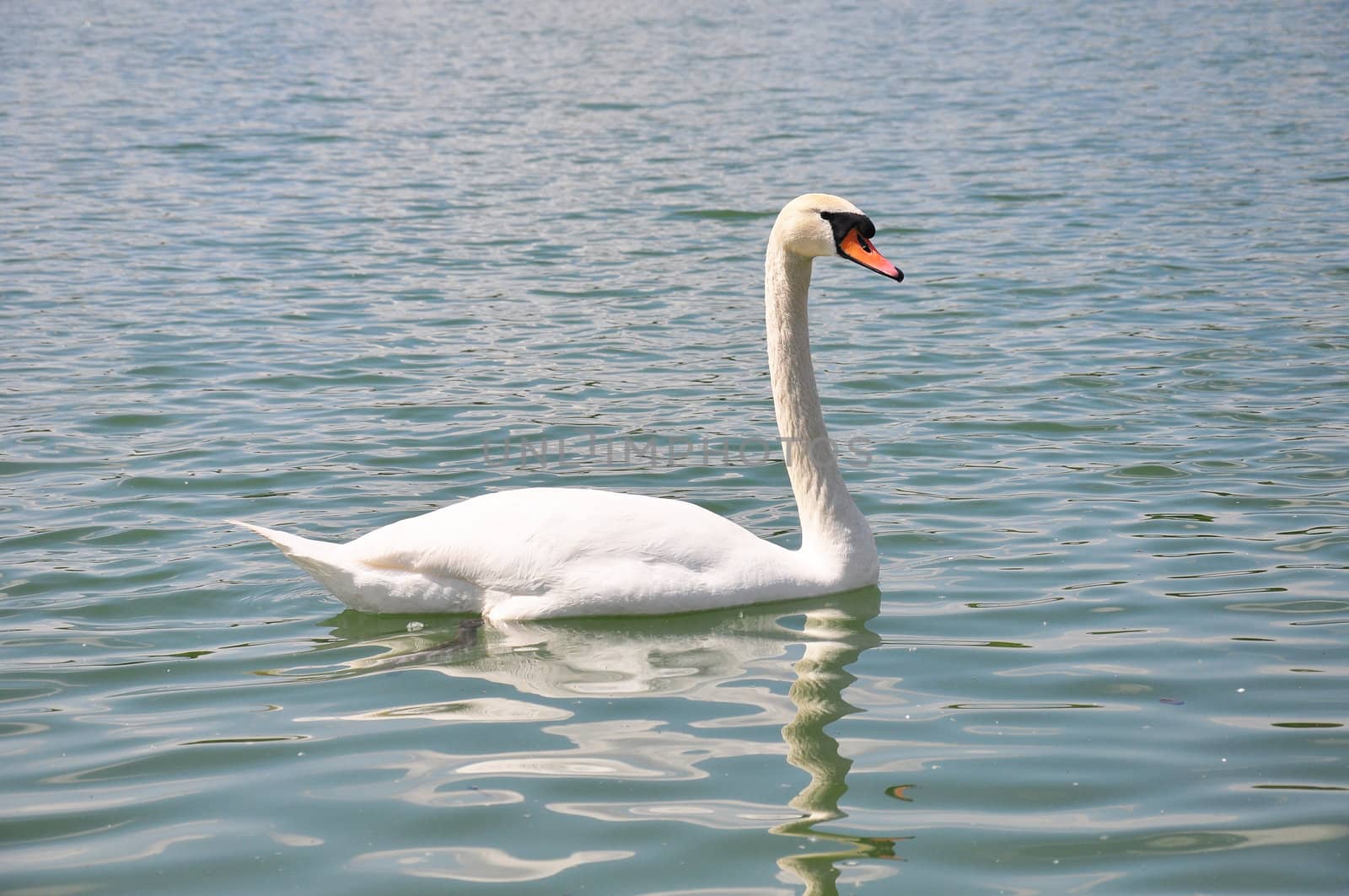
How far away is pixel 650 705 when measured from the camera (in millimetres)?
5332

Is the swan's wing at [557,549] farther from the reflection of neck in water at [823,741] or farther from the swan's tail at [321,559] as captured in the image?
the reflection of neck in water at [823,741]

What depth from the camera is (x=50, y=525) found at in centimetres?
725

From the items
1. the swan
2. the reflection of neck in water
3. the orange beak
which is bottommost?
the reflection of neck in water

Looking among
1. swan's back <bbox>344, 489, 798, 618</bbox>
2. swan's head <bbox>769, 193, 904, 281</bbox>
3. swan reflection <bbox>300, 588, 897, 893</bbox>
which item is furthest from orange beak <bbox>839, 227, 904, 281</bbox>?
swan reflection <bbox>300, 588, 897, 893</bbox>

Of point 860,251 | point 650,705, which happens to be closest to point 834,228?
point 860,251

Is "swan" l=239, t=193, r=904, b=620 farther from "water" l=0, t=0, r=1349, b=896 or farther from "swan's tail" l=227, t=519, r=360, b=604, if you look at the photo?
"water" l=0, t=0, r=1349, b=896

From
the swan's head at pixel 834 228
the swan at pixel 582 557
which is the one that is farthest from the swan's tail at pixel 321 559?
the swan's head at pixel 834 228

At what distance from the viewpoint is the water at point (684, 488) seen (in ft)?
14.9

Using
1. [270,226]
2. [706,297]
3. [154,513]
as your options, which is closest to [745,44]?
[270,226]

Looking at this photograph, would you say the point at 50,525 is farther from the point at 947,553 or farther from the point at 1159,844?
the point at 1159,844

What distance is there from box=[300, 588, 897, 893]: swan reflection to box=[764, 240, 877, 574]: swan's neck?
0.23m

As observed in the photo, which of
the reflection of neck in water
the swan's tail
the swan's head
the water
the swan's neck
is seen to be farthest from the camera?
the swan's neck

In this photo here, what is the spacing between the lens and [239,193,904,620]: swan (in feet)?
19.3

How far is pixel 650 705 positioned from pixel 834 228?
6.74 feet
